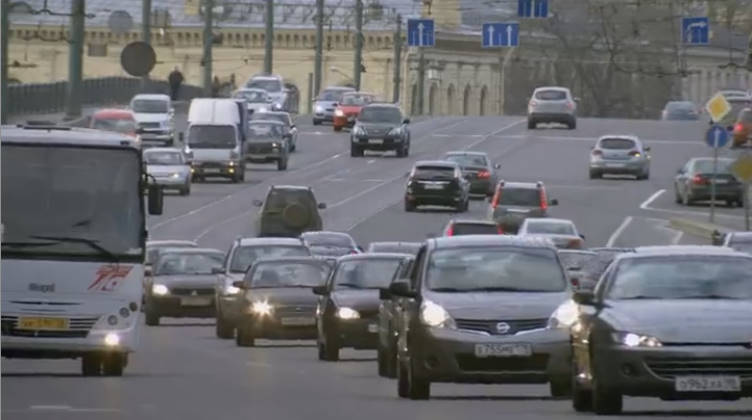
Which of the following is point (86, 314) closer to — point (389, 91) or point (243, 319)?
point (243, 319)

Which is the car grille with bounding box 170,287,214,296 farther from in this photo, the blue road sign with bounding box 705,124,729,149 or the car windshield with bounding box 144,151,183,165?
the car windshield with bounding box 144,151,183,165

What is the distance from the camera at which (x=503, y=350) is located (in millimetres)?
21062

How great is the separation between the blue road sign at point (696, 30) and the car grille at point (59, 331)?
2362 inches

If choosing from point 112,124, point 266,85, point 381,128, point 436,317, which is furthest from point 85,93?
point 436,317

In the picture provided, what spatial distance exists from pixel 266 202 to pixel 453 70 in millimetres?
105980

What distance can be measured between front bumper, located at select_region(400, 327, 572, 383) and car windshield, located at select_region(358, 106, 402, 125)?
62.3 metres

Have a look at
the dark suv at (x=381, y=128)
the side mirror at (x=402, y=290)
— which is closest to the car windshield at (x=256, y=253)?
the side mirror at (x=402, y=290)

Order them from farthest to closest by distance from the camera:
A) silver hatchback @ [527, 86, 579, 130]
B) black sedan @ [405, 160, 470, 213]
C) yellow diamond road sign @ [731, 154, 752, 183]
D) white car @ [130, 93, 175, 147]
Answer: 1. silver hatchback @ [527, 86, 579, 130]
2. white car @ [130, 93, 175, 147]
3. black sedan @ [405, 160, 470, 213]
4. yellow diamond road sign @ [731, 154, 752, 183]

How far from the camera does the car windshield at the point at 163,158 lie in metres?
70.7

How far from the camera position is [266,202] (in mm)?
59688

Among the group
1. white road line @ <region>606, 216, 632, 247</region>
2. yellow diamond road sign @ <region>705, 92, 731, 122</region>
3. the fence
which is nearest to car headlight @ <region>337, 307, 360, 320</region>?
yellow diamond road sign @ <region>705, 92, 731, 122</region>

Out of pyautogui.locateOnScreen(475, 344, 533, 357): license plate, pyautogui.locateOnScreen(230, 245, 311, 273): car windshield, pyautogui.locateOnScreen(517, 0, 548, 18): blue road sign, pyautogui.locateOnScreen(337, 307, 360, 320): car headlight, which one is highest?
pyautogui.locateOnScreen(517, 0, 548, 18): blue road sign

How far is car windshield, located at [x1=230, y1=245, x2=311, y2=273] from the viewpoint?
38.3 meters

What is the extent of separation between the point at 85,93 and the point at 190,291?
61.2 m
